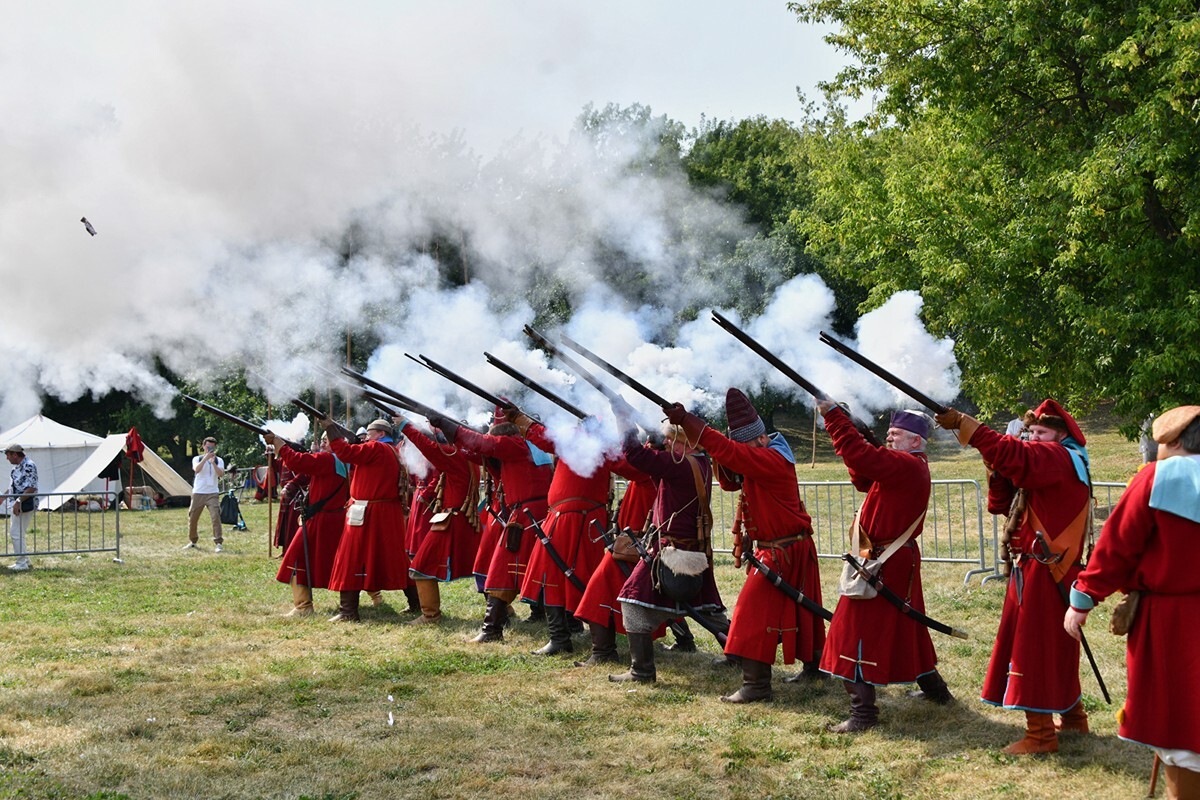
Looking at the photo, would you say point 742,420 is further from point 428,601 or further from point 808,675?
point 428,601

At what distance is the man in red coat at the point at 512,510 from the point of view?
31.2 ft

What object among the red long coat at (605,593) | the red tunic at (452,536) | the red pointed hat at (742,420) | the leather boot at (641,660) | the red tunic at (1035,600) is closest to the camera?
the red tunic at (1035,600)

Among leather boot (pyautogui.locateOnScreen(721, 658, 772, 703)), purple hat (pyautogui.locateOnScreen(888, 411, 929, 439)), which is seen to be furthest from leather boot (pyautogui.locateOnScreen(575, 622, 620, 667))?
purple hat (pyautogui.locateOnScreen(888, 411, 929, 439))

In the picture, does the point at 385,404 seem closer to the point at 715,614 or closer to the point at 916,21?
the point at 715,614

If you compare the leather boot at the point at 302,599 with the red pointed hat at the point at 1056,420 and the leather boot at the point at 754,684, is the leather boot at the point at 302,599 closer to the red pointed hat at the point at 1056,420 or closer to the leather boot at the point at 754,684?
the leather boot at the point at 754,684

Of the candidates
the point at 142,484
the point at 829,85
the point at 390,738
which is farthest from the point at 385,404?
the point at 142,484

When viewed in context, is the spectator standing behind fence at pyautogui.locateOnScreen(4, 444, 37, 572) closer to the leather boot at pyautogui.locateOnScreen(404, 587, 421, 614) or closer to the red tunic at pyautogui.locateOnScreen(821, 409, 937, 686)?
the leather boot at pyautogui.locateOnScreen(404, 587, 421, 614)

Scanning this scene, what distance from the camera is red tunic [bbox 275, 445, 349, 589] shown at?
11.3m

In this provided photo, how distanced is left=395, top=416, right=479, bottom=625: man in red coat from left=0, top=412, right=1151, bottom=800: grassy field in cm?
44

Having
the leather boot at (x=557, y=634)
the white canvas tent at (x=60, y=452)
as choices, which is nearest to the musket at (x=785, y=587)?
the leather boot at (x=557, y=634)

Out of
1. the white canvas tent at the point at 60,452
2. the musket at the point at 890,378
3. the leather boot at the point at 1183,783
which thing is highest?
the musket at the point at 890,378

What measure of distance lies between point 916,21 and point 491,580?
10124 mm

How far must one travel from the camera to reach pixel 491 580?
9.54 meters

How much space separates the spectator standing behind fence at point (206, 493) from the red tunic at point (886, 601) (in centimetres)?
1370
